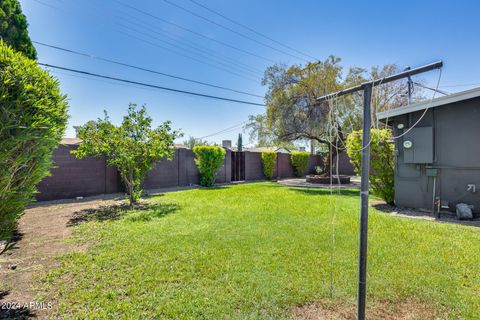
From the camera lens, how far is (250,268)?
9.61 feet

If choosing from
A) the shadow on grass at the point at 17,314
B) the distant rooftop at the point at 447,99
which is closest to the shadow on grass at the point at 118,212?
the shadow on grass at the point at 17,314

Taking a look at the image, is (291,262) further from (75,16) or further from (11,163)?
(75,16)

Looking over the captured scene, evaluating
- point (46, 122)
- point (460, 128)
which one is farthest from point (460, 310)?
point (460, 128)

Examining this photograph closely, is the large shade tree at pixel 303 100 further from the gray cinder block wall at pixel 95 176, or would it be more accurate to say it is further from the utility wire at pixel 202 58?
the gray cinder block wall at pixel 95 176

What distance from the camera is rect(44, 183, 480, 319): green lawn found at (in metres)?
2.22

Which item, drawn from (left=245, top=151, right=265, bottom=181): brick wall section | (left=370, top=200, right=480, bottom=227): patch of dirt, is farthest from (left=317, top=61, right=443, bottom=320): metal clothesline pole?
(left=245, top=151, right=265, bottom=181): brick wall section

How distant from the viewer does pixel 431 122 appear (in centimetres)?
610

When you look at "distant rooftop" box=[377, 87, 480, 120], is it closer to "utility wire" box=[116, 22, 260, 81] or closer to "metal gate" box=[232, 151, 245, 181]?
"metal gate" box=[232, 151, 245, 181]

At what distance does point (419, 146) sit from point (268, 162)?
32.5ft

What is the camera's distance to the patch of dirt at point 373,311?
Result: 206 cm

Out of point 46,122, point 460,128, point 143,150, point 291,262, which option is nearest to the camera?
point 46,122

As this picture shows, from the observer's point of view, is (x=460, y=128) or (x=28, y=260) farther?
(x=460, y=128)

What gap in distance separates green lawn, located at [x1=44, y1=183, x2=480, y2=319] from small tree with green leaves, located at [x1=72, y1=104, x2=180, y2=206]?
7.22 ft

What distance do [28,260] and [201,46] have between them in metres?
11.4
